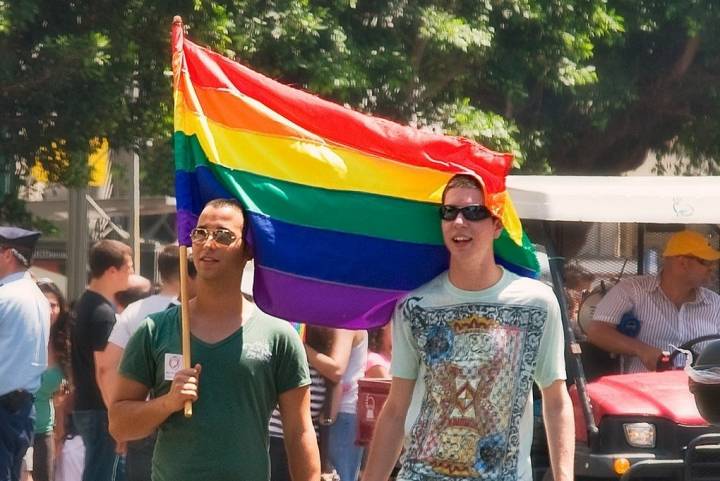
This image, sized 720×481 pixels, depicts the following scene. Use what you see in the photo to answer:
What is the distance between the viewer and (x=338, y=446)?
8.91 meters

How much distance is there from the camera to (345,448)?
8.93m

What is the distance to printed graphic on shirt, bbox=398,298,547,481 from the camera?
15.9 feet

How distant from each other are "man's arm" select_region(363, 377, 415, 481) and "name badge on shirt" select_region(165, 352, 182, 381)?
0.77 metres

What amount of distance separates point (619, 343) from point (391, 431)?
3.93 metres

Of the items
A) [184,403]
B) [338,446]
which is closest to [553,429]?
[184,403]

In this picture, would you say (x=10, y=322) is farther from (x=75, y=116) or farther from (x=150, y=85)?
(x=150, y=85)

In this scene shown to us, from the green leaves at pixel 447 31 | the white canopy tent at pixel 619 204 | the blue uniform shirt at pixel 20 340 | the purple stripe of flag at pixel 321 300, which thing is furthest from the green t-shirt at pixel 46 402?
the green leaves at pixel 447 31

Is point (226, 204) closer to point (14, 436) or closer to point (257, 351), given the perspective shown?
point (257, 351)

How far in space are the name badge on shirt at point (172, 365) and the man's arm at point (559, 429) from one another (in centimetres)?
123

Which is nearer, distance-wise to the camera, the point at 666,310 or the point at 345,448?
the point at 666,310

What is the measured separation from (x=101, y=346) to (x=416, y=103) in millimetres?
7144

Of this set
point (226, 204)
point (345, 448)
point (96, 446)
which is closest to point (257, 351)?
point (226, 204)

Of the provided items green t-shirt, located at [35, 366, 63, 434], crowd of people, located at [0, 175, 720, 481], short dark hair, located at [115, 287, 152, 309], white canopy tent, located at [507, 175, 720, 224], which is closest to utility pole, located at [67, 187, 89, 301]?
short dark hair, located at [115, 287, 152, 309]

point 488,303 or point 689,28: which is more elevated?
point 689,28
